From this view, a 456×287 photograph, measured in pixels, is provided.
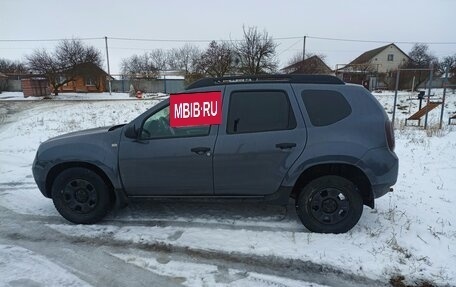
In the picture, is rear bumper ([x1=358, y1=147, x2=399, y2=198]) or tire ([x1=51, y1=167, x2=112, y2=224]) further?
tire ([x1=51, y1=167, x2=112, y2=224])

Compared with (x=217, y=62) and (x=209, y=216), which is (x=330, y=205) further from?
(x=217, y=62)

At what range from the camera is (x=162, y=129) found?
4.34 meters

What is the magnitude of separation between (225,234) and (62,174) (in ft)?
7.48

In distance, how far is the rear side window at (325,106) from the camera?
13.5ft

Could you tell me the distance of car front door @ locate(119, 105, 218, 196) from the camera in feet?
13.8

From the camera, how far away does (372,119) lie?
4.07m

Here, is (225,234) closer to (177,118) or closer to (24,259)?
(177,118)

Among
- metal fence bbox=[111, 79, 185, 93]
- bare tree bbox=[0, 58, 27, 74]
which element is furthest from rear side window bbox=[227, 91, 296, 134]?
bare tree bbox=[0, 58, 27, 74]

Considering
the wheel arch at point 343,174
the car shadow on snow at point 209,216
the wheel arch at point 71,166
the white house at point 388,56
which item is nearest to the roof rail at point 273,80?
the wheel arch at point 343,174

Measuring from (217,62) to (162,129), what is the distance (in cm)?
2429

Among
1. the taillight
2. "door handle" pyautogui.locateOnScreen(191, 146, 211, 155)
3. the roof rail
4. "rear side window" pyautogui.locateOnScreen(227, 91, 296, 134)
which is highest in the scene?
the roof rail

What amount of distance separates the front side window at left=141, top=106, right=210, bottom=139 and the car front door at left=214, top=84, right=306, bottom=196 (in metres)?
0.41

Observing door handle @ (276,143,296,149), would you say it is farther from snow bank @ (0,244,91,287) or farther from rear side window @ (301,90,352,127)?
snow bank @ (0,244,91,287)

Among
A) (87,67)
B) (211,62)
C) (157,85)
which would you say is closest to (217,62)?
(211,62)
